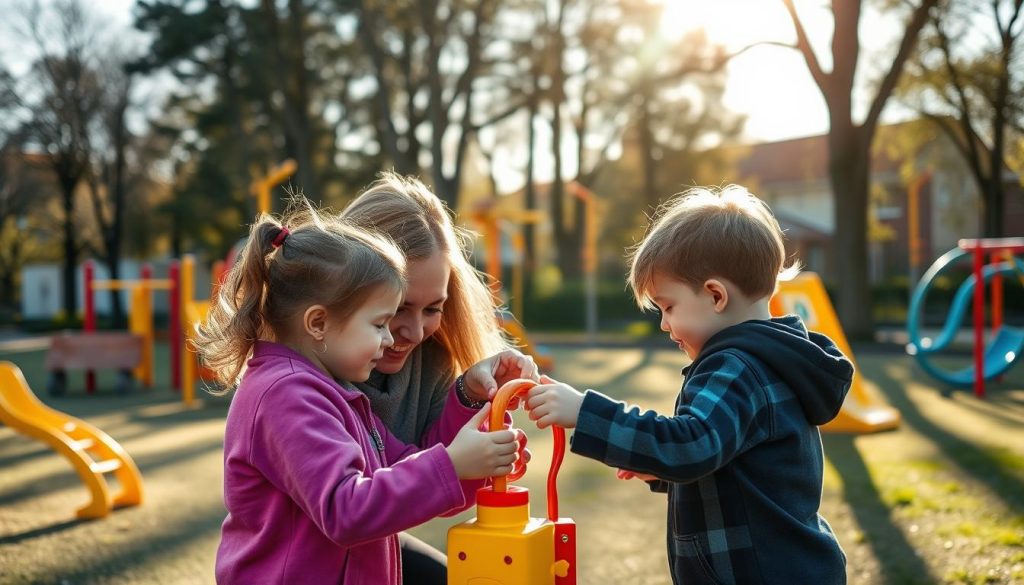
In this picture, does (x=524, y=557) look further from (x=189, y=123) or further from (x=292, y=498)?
(x=189, y=123)

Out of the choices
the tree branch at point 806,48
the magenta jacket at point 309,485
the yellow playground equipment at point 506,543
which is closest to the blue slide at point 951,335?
the tree branch at point 806,48

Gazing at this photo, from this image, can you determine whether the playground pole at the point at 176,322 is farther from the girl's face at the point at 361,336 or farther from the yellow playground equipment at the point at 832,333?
the girl's face at the point at 361,336

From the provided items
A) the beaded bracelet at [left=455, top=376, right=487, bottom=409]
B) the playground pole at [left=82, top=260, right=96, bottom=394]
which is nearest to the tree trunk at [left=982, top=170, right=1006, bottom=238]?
the playground pole at [left=82, top=260, right=96, bottom=394]

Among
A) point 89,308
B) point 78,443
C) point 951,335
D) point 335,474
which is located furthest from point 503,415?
point 89,308

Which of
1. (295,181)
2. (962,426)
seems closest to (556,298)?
(295,181)

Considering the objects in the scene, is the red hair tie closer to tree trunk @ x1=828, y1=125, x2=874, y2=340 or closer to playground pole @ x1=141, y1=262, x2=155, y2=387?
playground pole @ x1=141, y1=262, x2=155, y2=387

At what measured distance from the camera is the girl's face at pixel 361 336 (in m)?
2.02

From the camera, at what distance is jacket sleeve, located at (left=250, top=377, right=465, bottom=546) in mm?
1784

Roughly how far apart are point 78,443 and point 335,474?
443cm

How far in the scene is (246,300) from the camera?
209 centimetres

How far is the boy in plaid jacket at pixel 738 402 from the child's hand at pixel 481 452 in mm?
92

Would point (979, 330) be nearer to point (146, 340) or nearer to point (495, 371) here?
point (495, 371)

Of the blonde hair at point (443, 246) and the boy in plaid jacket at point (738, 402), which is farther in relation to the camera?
the blonde hair at point (443, 246)

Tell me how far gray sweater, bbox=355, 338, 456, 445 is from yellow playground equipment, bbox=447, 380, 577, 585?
69cm
